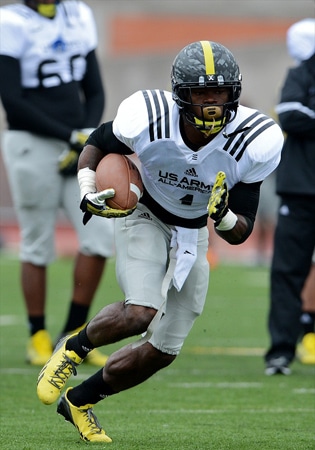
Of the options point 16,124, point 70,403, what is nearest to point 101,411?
point 70,403

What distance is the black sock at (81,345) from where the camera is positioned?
164 inches

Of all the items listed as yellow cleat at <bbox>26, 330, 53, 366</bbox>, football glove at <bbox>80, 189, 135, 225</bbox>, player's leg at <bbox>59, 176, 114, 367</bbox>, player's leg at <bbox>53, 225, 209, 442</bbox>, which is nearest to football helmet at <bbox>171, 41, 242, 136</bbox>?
football glove at <bbox>80, 189, 135, 225</bbox>

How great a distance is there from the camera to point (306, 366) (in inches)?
252

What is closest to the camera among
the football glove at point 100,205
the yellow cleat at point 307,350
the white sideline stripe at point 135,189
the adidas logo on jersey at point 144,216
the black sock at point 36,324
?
the football glove at point 100,205

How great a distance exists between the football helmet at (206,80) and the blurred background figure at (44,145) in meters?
2.08

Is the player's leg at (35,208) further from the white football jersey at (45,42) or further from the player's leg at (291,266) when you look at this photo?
the player's leg at (291,266)

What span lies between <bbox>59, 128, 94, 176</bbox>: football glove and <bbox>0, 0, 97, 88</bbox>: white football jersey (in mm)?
363

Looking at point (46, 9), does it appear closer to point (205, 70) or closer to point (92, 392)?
point (205, 70)

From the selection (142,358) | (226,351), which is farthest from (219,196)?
(226,351)

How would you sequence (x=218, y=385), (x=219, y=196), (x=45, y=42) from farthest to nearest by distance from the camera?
1. (x=45, y=42)
2. (x=218, y=385)
3. (x=219, y=196)

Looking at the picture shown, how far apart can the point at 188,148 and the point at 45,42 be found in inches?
90.9

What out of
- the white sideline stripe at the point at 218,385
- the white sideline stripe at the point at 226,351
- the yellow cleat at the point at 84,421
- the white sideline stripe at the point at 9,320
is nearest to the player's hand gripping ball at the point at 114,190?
the yellow cleat at the point at 84,421

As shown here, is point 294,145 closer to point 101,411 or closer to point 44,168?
point 44,168

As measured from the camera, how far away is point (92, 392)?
14.1 feet
